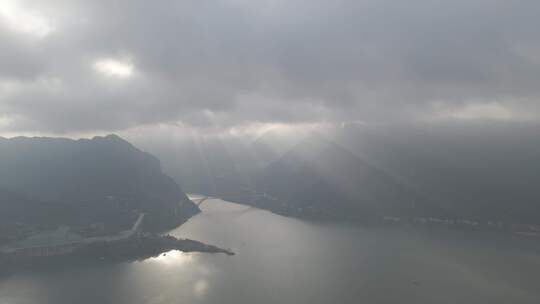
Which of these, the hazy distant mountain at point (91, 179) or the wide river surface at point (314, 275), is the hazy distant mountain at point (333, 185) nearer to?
Result: the wide river surface at point (314, 275)

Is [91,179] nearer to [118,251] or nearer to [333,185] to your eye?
[118,251]

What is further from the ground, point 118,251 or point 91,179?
point 91,179

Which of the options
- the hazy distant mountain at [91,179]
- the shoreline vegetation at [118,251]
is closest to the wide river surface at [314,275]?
the shoreline vegetation at [118,251]

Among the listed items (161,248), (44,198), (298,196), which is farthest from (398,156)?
(44,198)

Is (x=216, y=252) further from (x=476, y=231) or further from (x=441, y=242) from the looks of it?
(x=476, y=231)

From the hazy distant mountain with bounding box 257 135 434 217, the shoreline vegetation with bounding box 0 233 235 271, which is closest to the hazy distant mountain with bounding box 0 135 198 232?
the shoreline vegetation with bounding box 0 233 235 271

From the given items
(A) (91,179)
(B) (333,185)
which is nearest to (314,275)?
(A) (91,179)
